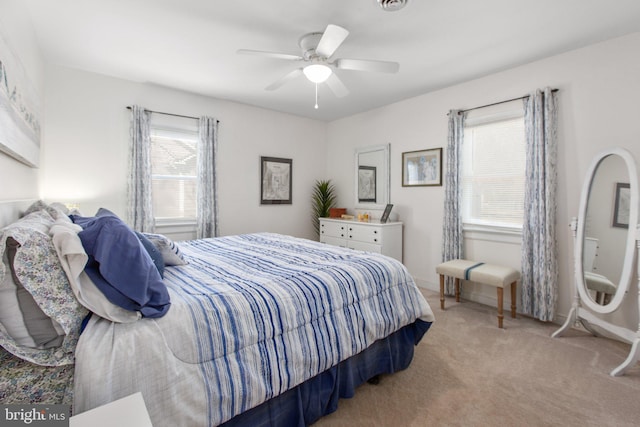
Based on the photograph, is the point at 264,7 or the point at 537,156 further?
the point at 537,156

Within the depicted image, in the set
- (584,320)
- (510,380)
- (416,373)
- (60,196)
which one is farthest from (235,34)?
(584,320)

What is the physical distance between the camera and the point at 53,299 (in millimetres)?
1071

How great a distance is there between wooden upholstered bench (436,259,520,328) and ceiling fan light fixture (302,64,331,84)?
92.4 inches

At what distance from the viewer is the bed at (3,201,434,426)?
1103mm

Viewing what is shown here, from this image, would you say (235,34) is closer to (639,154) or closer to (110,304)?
(110,304)

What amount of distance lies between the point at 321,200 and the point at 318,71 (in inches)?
114

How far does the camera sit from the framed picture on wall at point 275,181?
4.68 m

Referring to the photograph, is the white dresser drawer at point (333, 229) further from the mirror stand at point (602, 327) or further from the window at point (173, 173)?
the mirror stand at point (602, 327)

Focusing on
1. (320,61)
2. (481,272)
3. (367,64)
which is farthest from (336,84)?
(481,272)

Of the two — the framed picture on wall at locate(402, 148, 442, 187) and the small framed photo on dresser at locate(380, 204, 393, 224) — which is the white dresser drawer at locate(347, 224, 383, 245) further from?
the framed picture on wall at locate(402, 148, 442, 187)

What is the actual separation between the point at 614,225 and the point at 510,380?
158 centimetres

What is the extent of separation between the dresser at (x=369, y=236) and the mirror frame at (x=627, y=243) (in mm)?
1949

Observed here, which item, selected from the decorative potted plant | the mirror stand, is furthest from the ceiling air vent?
the decorative potted plant

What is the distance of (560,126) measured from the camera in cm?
288
